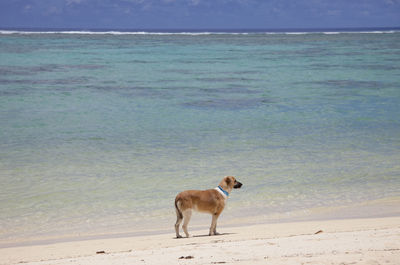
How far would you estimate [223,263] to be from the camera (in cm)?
498

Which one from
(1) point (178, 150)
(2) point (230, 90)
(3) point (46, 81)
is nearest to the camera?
(1) point (178, 150)

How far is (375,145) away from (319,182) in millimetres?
3769

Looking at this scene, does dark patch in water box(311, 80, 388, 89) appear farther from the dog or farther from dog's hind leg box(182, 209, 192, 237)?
dog's hind leg box(182, 209, 192, 237)

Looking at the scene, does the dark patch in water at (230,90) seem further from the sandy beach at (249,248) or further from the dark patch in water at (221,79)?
the sandy beach at (249,248)

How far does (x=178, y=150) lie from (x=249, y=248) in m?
6.88

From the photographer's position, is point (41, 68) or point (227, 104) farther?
point (41, 68)

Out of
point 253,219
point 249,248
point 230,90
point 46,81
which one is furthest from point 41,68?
point 249,248

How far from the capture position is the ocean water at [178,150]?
8289 millimetres

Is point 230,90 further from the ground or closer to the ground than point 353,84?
closer to the ground

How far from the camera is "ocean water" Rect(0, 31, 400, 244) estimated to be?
8.29m

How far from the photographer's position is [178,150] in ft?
40.1

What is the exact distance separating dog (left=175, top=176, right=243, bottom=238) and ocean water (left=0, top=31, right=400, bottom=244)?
885 millimetres

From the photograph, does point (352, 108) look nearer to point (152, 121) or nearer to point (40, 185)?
point (152, 121)

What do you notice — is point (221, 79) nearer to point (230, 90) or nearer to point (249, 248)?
point (230, 90)
